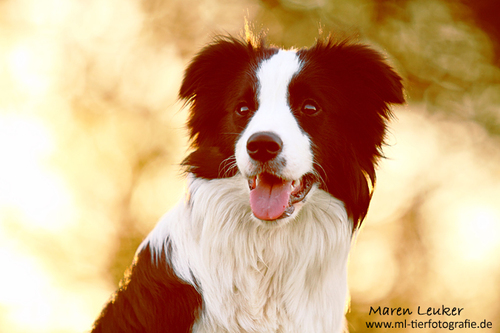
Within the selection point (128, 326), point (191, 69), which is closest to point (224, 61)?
point (191, 69)

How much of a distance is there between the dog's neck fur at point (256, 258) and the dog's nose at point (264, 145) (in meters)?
0.44

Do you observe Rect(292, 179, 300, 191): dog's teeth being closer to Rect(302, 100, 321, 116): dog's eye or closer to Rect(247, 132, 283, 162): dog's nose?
Rect(247, 132, 283, 162): dog's nose

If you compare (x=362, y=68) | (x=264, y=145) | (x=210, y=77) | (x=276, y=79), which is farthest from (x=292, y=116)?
(x=210, y=77)

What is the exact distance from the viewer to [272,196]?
10.3 feet

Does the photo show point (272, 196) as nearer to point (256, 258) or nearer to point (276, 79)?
point (256, 258)

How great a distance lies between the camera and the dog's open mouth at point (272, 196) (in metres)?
3.07

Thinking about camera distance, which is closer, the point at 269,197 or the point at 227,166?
the point at 269,197

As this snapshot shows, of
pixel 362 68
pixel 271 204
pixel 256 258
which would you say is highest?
pixel 362 68

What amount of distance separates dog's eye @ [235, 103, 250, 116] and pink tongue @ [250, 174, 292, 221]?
529 mm

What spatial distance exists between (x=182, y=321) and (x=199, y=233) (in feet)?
2.07

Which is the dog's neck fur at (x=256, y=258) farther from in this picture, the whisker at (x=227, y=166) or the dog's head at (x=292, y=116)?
the dog's head at (x=292, y=116)

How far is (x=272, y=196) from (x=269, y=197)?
0.07ft

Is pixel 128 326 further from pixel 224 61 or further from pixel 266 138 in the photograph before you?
pixel 224 61

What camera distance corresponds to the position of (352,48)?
11.9 feet
